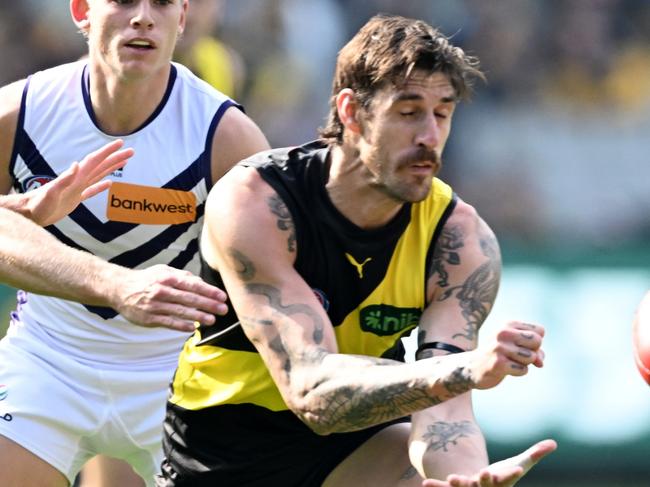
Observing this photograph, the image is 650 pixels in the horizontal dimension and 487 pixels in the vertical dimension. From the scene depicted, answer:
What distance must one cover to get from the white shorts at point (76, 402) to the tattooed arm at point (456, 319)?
1.50 metres

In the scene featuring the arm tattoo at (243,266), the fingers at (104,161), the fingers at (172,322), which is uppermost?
the fingers at (104,161)

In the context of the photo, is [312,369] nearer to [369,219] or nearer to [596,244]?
[369,219]

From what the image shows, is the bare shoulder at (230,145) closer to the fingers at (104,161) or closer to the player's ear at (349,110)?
the fingers at (104,161)

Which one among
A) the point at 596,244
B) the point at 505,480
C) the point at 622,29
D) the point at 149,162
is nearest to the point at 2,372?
the point at 149,162

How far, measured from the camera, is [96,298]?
4848 millimetres

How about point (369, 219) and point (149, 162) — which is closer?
point (369, 219)

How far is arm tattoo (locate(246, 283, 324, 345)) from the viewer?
4855 mm

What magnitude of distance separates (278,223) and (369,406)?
77 centimetres

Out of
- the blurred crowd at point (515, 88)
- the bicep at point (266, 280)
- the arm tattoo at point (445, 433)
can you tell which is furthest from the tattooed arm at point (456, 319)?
the blurred crowd at point (515, 88)

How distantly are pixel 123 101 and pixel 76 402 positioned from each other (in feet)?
4.16

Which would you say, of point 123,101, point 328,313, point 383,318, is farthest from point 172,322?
point 123,101

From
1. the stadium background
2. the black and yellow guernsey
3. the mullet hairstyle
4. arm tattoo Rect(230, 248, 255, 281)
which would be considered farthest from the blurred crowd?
arm tattoo Rect(230, 248, 255, 281)

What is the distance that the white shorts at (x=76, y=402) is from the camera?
5.89m

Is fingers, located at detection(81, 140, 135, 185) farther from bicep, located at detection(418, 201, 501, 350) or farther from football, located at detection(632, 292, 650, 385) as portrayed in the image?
football, located at detection(632, 292, 650, 385)
